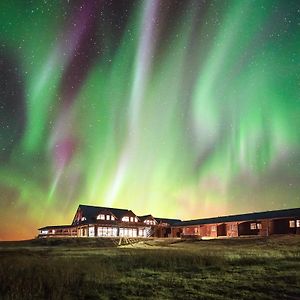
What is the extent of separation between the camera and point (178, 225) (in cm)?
8862

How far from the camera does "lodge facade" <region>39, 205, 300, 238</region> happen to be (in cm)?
6631

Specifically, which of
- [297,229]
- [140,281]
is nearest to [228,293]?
[140,281]

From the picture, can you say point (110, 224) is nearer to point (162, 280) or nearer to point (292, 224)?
point (292, 224)

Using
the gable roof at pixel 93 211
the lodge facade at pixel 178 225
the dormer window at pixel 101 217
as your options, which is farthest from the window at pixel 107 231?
the gable roof at pixel 93 211

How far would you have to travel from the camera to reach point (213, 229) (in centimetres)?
7875

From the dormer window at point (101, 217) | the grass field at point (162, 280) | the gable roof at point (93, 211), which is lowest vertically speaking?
the grass field at point (162, 280)

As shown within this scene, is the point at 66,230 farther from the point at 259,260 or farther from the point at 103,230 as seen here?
the point at 259,260

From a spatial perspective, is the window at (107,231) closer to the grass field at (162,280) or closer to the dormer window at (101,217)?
the dormer window at (101,217)

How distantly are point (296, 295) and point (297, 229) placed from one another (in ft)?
172

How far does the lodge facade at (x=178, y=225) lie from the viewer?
6631cm

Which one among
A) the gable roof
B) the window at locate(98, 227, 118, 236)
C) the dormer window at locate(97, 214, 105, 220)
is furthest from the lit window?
the dormer window at locate(97, 214, 105, 220)

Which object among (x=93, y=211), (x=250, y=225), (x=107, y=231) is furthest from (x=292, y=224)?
(x=93, y=211)

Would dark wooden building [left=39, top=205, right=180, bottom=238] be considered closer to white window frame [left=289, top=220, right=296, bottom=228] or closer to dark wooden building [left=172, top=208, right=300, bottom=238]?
dark wooden building [left=172, top=208, right=300, bottom=238]

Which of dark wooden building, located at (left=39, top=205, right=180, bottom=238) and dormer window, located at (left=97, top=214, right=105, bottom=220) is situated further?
dormer window, located at (left=97, top=214, right=105, bottom=220)
